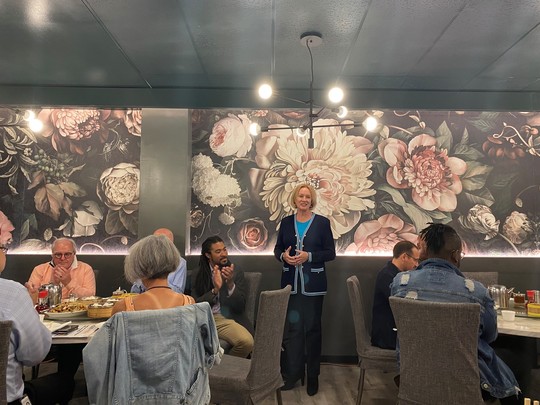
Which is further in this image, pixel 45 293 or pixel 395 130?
pixel 395 130

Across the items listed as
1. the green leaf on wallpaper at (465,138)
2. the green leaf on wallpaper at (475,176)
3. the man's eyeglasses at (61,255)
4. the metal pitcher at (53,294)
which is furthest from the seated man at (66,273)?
the green leaf on wallpaper at (465,138)

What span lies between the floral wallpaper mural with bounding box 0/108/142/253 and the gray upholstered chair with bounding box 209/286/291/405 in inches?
122

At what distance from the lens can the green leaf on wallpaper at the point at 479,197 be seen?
5133 millimetres

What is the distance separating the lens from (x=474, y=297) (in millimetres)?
2277

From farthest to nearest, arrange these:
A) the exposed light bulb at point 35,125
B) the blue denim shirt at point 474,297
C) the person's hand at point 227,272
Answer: the exposed light bulb at point 35,125 < the person's hand at point 227,272 < the blue denim shirt at point 474,297

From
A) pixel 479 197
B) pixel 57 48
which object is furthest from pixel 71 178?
pixel 479 197

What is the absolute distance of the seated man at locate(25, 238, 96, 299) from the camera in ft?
12.0

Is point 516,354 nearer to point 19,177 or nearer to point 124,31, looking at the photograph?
point 124,31

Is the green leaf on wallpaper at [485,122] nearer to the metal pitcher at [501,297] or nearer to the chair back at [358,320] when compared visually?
the metal pitcher at [501,297]

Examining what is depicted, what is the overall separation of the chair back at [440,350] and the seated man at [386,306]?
0.84m

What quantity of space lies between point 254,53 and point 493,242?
3.54 metres

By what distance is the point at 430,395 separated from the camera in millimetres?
2232

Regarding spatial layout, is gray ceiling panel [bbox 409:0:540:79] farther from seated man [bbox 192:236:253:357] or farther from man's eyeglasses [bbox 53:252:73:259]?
man's eyeglasses [bbox 53:252:73:259]

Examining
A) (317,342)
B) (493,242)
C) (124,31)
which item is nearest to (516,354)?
(317,342)
